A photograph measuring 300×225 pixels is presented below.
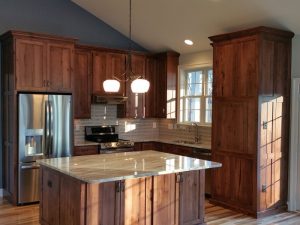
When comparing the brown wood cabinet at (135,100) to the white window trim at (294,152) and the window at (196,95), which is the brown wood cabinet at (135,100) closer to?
the window at (196,95)

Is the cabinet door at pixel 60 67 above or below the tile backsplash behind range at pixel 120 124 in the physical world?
above

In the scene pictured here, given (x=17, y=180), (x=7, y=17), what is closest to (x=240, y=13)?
(x=7, y=17)

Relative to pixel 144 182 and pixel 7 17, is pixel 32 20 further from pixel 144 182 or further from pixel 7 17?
pixel 144 182

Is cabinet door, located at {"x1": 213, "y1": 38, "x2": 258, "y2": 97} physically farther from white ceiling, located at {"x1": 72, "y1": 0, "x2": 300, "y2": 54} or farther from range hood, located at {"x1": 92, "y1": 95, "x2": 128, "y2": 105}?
range hood, located at {"x1": 92, "y1": 95, "x2": 128, "y2": 105}

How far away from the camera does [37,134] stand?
5.57m

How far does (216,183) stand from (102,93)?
2.67 meters

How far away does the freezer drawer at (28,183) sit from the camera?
5.49m

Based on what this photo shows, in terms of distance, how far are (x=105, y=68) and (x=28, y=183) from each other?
250cm

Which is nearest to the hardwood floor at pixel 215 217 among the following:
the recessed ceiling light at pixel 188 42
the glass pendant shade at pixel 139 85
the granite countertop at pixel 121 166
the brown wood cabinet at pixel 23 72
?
the brown wood cabinet at pixel 23 72

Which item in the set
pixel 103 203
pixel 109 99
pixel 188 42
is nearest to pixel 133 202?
pixel 103 203

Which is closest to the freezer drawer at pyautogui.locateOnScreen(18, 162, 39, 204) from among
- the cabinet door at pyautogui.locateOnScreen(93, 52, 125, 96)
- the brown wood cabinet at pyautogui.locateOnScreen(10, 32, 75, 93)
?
the brown wood cabinet at pyautogui.locateOnScreen(10, 32, 75, 93)

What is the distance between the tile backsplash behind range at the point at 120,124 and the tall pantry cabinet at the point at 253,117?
2.32 metres

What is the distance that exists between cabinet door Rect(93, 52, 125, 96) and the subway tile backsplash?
46 cm

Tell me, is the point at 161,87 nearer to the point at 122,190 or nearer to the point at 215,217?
the point at 215,217
